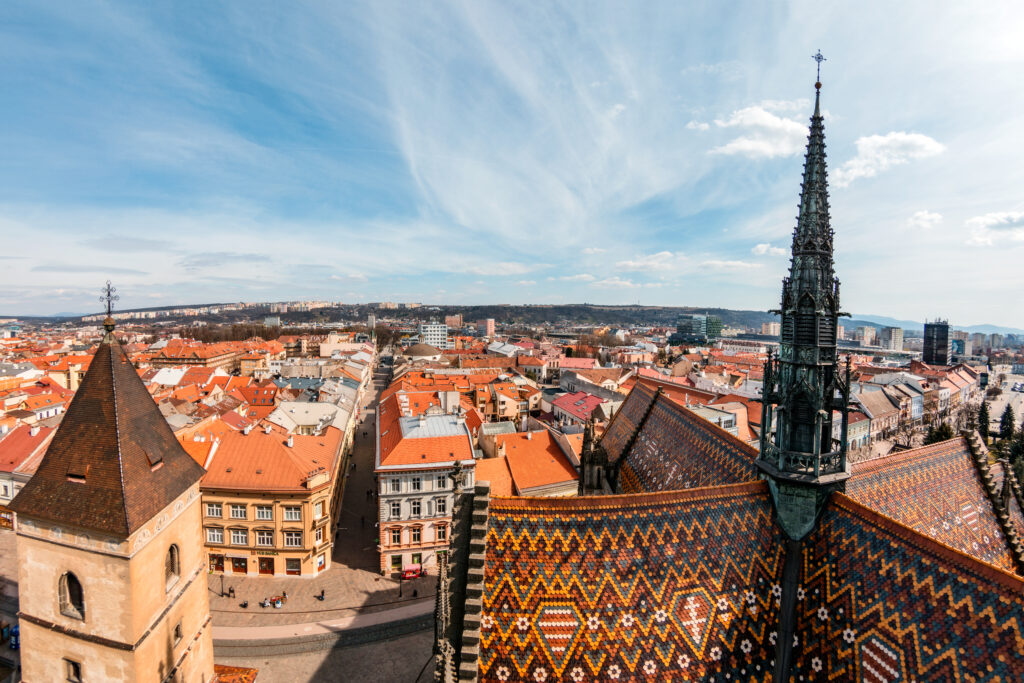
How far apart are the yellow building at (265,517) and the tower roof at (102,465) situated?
18.2 m

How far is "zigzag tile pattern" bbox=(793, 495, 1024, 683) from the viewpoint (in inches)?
402

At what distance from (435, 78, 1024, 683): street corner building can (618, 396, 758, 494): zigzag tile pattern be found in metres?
1.39

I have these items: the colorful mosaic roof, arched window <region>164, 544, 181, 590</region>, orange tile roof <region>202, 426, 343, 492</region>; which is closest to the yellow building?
orange tile roof <region>202, 426, 343, 492</region>

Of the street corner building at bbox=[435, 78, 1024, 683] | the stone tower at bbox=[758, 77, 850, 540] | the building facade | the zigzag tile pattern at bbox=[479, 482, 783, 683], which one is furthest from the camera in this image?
the building facade

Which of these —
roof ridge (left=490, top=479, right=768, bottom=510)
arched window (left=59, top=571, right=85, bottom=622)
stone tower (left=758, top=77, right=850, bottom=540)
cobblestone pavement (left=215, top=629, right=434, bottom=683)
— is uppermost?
stone tower (left=758, top=77, right=850, bottom=540)

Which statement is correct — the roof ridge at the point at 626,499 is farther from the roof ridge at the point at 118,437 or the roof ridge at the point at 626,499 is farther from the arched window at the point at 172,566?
the arched window at the point at 172,566

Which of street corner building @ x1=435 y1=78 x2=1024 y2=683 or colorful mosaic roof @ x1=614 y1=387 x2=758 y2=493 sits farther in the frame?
colorful mosaic roof @ x1=614 y1=387 x2=758 y2=493

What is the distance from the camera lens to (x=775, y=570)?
45.7ft

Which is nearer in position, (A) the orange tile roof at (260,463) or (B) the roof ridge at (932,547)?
(B) the roof ridge at (932,547)

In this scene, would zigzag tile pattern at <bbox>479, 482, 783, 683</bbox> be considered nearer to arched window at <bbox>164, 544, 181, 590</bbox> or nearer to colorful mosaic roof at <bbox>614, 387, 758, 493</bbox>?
colorful mosaic roof at <bbox>614, 387, 758, 493</bbox>

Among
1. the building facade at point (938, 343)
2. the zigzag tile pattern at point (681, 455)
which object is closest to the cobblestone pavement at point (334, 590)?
the zigzag tile pattern at point (681, 455)

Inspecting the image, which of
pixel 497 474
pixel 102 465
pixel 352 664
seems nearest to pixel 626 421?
pixel 497 474

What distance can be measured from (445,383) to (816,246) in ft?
229

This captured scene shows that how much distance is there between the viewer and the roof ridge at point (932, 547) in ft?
33.6
